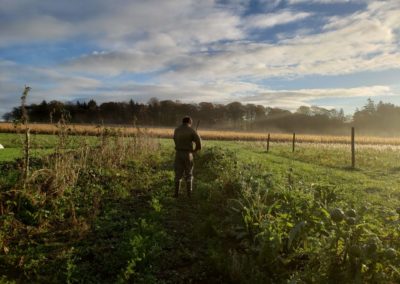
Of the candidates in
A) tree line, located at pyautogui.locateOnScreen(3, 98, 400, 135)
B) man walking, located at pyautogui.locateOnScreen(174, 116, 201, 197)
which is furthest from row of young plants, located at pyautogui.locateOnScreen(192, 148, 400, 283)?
tree line, located at pyautogui.locateOnScreen(3, 98, 400, 135)

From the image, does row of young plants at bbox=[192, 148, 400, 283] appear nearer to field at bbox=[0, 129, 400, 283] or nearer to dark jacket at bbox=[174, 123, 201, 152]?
field at bbox=[0, 129, 400, 283]

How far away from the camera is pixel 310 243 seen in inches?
242

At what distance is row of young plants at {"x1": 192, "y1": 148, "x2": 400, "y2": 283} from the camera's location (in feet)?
15.8

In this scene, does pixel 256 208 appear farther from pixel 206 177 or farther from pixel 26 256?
pixel 206 177

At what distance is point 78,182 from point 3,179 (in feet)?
6.48

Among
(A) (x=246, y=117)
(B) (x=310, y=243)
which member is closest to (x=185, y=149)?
(B) (x=310, y=243)

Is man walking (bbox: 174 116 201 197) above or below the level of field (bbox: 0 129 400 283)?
above

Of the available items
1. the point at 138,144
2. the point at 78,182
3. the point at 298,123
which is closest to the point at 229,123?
the point at 298,123

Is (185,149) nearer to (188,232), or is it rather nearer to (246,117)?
(188,232)

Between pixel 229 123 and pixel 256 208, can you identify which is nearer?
pixel 256 208

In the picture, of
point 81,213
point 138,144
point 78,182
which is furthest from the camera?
point 138,144

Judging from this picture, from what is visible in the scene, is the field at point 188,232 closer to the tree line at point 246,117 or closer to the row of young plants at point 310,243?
the row of young plants at point 310,243

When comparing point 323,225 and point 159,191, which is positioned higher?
point 323,225

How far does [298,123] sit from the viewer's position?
121m
